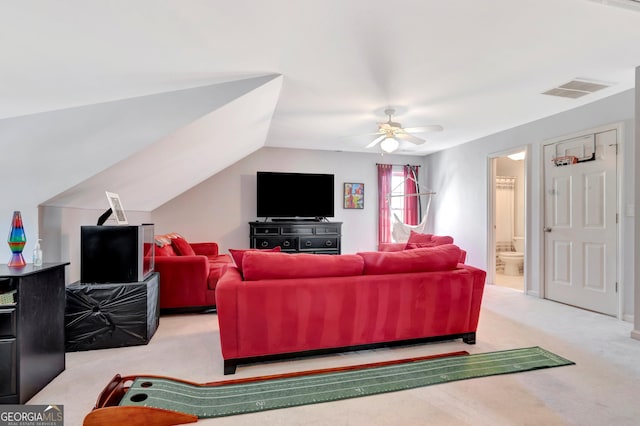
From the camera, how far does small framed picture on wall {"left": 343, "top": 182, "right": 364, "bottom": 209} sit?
6461mm

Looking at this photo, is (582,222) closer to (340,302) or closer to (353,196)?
(340,302)

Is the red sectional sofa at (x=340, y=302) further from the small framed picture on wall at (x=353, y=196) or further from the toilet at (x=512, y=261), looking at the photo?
the toilet at (x=512, y=261)

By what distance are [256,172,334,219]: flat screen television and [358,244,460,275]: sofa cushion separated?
345 cm

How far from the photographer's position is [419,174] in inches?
272

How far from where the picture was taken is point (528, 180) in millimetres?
4555

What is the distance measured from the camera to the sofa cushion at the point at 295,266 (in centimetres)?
227

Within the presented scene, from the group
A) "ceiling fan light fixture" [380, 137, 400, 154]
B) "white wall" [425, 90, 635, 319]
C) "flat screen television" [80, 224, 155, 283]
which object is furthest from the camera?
"ceiling fan light fixture" [380, 137, 400, 154]

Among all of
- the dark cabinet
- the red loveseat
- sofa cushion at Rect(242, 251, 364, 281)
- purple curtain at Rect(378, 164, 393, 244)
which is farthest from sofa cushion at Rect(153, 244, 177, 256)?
purple curtain at Rect(378, 164, 393, 244)

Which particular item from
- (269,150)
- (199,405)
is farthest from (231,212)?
(199,405)

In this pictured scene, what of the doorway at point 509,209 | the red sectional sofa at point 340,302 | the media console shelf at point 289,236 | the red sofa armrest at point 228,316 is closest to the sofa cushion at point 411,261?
the red sectional sofa at point 340,302

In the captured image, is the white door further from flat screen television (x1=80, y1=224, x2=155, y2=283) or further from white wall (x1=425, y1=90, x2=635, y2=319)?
flat screen television (x1=80, y1=224, x2=155, y2=283)

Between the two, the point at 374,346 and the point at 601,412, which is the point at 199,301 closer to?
the point at 374,346

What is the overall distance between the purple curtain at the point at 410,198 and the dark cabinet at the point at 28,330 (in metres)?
5.68

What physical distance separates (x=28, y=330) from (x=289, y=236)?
4.01m
